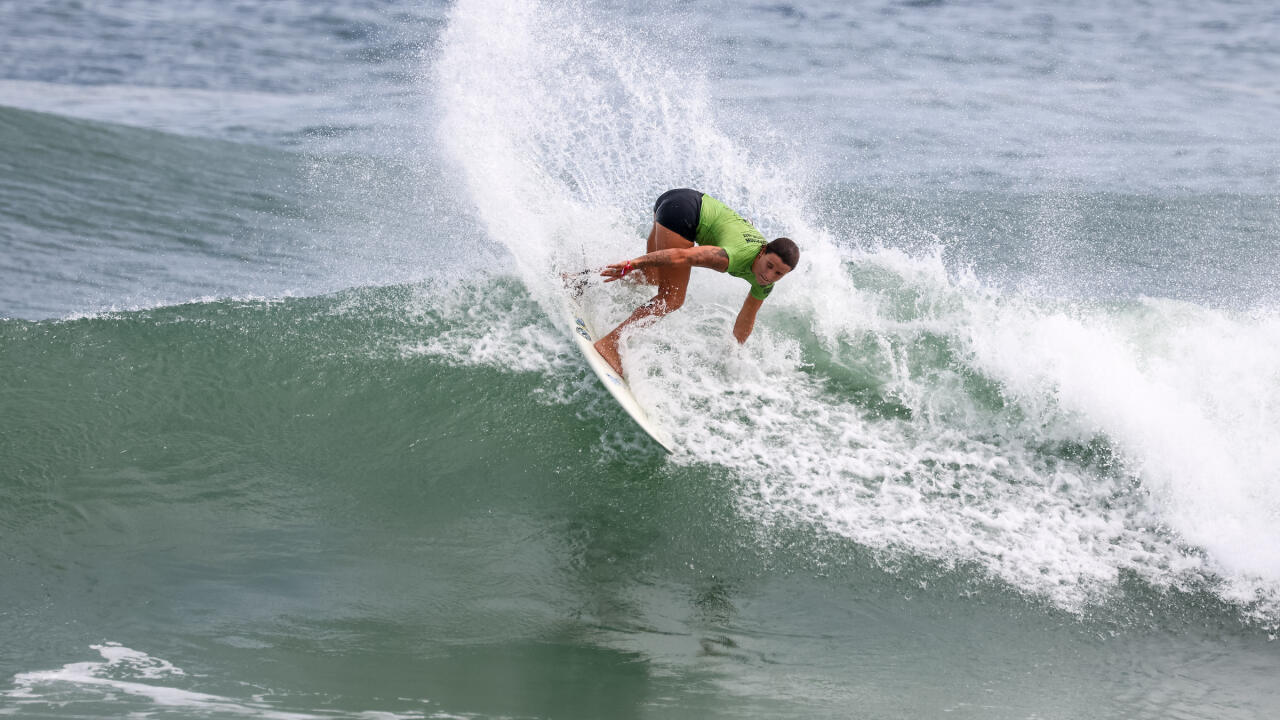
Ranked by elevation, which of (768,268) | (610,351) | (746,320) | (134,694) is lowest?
(134,694)

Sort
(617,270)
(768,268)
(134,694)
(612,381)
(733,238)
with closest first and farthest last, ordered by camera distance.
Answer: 1. (134,694)
2. (617,270)
3. (768,268)
4. (612,381)
5. (733,238)

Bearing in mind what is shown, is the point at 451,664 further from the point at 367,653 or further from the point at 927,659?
the point at 927,659

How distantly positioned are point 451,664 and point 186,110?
15.7 meters

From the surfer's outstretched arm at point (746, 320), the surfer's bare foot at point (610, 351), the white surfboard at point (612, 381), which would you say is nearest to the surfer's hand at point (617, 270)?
the white surfboard at point (612, 381)

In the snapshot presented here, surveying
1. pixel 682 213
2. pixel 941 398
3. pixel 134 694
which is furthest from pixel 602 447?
pixel 134 694

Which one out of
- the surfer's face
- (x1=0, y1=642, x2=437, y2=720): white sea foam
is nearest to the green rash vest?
the surfer's face

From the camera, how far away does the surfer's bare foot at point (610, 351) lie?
6750mm

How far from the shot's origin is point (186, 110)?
17.5 meters

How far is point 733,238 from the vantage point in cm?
663

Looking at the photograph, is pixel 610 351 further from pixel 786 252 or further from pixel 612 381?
pixel 786 252

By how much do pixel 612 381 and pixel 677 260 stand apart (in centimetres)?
88

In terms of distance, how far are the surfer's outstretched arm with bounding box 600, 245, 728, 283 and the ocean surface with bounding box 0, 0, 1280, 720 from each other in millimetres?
851

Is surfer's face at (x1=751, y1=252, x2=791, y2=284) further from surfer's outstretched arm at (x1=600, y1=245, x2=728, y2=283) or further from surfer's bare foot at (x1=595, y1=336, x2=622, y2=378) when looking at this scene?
surfer's bare foot at (x1=595, y1=336, x2=622, y2=378)

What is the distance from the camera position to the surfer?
6285 millimetres
